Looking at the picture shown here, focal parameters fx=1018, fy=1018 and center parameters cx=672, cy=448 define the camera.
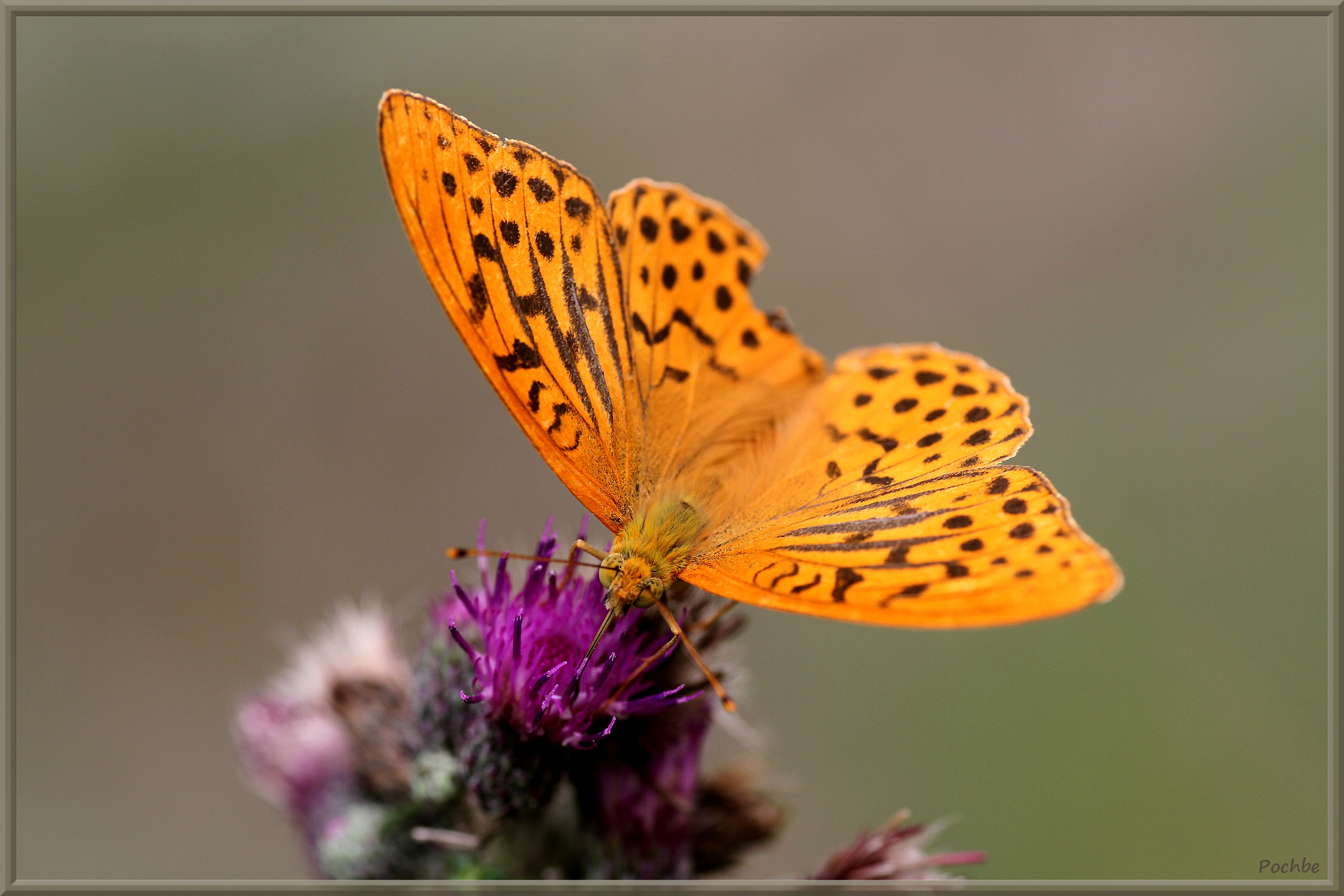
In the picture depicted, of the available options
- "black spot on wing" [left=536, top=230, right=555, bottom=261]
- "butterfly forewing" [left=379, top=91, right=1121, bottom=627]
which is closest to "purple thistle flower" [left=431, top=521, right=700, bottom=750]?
"butterfly forewing" [left=379, top=91, right=1121, bottom=627]

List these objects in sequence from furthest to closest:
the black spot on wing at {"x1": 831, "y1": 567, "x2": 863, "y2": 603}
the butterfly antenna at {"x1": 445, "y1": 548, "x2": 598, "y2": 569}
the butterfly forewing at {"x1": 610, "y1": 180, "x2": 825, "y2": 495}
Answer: the butterfly forewing at {"x1": 610, "y1": 180, "x2": 825, "y2": 495}
the butterfly antenna at {"x1": 445, "y1": 548, "x2": 598, "y2": 569}
the black spot on wing at {"x1": 831, "y1": 567, "x2": 863, "y2": 603}

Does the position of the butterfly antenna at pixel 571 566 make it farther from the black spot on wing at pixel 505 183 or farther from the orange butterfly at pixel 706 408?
the black spot on wing at pixel 505 183

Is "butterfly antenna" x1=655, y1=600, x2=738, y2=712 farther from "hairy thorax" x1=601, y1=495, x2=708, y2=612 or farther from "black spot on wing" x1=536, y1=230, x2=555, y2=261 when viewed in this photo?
"black spot on wing" x1=536, y1=230, x2=555, y2=261

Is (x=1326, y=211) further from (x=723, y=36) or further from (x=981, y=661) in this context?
(x=723, y=36)

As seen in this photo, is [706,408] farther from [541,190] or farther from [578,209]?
[541,190]

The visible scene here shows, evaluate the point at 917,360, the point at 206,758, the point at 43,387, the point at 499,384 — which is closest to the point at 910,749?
the point at 917,360
